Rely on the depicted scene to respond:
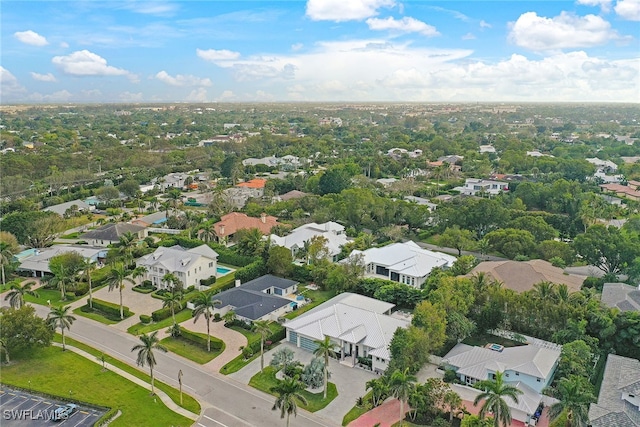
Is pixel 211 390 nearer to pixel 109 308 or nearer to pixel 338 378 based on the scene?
pixel 338 378

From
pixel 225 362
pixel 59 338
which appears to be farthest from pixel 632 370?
pixel 59 338

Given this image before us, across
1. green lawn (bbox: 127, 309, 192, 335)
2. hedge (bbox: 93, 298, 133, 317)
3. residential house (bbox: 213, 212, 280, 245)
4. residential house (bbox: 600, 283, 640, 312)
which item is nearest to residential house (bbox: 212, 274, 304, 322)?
green lawn (bbox: 127, 309, 192, 335)

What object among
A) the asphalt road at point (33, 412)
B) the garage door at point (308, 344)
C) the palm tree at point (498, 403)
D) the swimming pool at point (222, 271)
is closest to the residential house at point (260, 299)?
the garage door at point (308, 344)

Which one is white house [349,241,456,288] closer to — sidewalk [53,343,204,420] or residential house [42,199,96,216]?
sidewalk [53,343,204,420]

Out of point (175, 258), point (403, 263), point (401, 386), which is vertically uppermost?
point (175, 258)

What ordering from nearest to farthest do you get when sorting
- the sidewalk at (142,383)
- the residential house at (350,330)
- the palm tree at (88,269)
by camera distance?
the sidewalk at (142,383) → the residential house at (350,330) → the palm tree at (88,269)

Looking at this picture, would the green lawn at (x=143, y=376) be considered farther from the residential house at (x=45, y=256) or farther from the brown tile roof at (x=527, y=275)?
the brown tile roof at (x=527, y=275)

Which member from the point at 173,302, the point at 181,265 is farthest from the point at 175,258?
the point at 173,302
